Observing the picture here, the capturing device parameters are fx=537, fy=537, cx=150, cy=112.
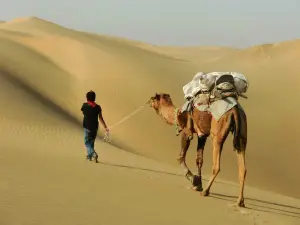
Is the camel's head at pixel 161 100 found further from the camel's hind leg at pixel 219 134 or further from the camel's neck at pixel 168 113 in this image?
the camel's hind leg at pixel 219 134

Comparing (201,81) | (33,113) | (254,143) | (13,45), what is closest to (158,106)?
(201,81)

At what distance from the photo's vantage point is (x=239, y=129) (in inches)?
336

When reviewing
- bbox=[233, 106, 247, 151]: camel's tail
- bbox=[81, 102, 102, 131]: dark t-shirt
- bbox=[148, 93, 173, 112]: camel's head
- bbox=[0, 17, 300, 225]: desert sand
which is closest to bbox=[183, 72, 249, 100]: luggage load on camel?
bbox=[233, 106, 247, 151]: camel's tail

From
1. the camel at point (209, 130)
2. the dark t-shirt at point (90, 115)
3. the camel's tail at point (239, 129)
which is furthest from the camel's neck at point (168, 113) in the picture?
the camel's tail at point (239, 129)

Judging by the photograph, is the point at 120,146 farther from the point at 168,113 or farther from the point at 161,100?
the point at 168,113

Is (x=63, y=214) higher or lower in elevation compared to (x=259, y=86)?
lower

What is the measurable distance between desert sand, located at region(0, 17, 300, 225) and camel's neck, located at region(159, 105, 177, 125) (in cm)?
118

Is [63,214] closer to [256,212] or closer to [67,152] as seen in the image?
[256,212]

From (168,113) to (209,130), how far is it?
4.24 feet

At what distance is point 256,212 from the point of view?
8625 mm

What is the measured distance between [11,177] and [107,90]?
17.2 m

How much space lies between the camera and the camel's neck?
10.4 m

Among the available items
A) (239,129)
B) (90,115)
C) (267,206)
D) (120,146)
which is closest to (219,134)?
(239,129)

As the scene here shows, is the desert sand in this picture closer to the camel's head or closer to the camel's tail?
the camel's tail
